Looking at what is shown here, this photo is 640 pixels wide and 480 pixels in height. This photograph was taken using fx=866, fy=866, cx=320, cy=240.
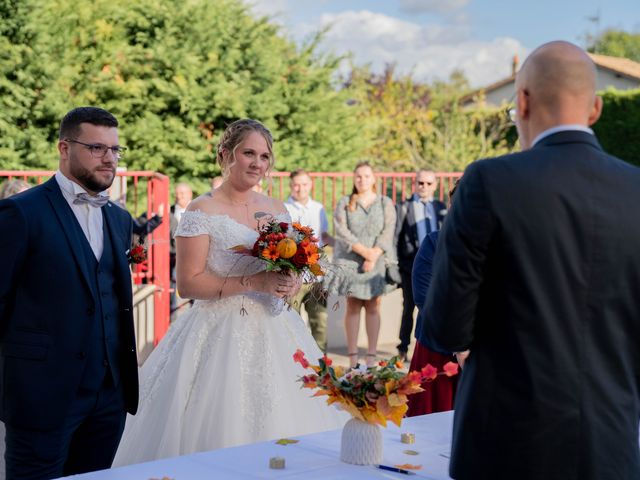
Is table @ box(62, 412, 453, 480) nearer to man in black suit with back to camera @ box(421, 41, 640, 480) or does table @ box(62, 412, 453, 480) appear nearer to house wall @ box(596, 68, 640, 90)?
man in black suit with back to camera @ box(421, 41, 640, 480)

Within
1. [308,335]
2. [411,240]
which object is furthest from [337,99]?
[308,335]

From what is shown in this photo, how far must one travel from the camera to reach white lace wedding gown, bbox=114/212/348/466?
13.8 ft

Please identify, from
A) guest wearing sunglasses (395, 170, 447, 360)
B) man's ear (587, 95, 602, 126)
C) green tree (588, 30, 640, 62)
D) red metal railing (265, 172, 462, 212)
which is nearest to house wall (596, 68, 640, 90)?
red metal railing (265, 172, 462, 212)

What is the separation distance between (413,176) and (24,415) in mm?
8835

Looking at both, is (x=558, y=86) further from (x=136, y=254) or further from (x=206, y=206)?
(x=206, y=206)

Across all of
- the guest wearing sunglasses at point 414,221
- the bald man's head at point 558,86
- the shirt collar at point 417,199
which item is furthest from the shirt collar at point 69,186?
the shirt collar at point 417,199

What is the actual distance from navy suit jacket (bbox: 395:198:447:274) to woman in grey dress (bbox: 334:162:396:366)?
0.31 m

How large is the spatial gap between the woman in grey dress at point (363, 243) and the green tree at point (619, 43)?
73986mm

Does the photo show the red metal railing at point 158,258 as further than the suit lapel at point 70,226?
Yes

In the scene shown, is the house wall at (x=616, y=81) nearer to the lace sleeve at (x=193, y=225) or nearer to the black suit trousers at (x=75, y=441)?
the lace sleeve at (x=193, y=225)

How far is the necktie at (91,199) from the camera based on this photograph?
332 centimetres

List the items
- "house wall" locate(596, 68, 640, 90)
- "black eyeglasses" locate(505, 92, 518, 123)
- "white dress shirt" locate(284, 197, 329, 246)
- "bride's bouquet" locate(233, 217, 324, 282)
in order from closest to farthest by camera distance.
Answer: "black eyeglasses" locate(505, 92, 518, 123), "bride's bouquet" locate(233, 217, 324, 282), "white dress shirt" locate(284, 197, 329, 246), "house wall" locate(596, 68, 640, 90)

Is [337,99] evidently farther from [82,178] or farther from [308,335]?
[82,178]

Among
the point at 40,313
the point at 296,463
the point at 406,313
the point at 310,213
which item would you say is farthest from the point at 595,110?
the point at 406,313
